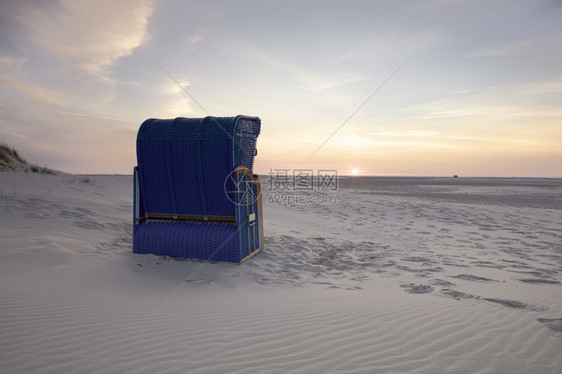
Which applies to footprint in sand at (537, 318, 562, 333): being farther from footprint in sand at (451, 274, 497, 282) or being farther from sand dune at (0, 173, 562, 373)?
footprint in sand at (451, 274, 497, 282)

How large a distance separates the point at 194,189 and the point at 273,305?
276 centimetres

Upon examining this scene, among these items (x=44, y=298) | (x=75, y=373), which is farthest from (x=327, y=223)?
(x=75, y=373)

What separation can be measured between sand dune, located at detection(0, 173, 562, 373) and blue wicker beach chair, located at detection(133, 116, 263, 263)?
399 millimetres

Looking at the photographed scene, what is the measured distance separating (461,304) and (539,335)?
99 cm

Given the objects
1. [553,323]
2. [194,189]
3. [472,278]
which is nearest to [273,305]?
[194,189]

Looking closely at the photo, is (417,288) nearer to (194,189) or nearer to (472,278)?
(472,278)

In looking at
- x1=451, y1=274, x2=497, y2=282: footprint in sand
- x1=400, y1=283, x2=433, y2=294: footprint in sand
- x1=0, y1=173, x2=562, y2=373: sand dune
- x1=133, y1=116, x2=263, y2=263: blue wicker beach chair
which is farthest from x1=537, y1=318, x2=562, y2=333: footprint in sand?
x1=133, y1=116, x2=263, y2=263: blue wicker beach chair

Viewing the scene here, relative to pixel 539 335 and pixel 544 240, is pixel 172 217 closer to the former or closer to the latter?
pixel 539 335

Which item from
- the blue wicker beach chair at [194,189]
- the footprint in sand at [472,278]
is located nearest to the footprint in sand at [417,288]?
the footprint in sand at [472,278]

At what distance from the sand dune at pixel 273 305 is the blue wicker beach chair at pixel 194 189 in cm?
40

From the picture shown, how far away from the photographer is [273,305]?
399 cm

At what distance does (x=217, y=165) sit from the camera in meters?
5.58

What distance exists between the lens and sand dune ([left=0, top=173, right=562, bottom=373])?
103 inches

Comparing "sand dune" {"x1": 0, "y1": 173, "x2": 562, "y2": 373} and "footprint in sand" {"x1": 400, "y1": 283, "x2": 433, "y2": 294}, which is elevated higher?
"sand dune" {"x1": 0, "y1": 173, "x2": 562, "y2": 373}
